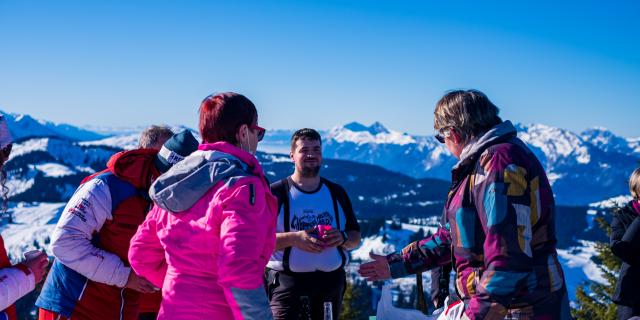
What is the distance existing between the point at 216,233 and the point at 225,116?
0.66 metres

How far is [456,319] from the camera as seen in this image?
3604mm

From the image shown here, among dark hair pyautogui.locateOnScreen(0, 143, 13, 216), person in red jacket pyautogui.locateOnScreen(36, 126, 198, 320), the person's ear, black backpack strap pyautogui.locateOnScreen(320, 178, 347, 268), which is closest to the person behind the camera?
the person's ear

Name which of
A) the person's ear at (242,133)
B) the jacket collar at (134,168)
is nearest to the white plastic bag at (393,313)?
the person's ear at (242,133)

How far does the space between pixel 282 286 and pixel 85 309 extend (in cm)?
235

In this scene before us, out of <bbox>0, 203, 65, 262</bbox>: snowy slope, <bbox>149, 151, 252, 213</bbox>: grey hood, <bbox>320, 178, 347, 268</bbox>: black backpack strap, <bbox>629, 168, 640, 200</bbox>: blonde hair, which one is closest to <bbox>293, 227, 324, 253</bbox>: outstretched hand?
<bbox>320, 178, 347, 268</bbox>: black backpack strap

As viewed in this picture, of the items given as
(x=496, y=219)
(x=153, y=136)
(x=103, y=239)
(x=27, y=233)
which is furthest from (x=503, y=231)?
(x=27, y=233)

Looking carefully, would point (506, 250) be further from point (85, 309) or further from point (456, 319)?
point (85, 309)

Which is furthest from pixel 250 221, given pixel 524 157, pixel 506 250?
pixel 524 157

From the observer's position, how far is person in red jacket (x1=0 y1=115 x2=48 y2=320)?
359 centimetres

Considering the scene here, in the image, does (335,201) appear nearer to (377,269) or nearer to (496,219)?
(377,269)

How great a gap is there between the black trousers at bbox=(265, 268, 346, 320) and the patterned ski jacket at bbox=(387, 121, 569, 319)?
2.82 metres

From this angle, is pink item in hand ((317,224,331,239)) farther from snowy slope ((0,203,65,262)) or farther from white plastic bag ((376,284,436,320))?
snowy slope ((0,203,65,262))

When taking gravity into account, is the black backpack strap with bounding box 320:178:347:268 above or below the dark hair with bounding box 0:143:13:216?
below

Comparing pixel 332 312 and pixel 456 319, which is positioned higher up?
pixel 456 319
